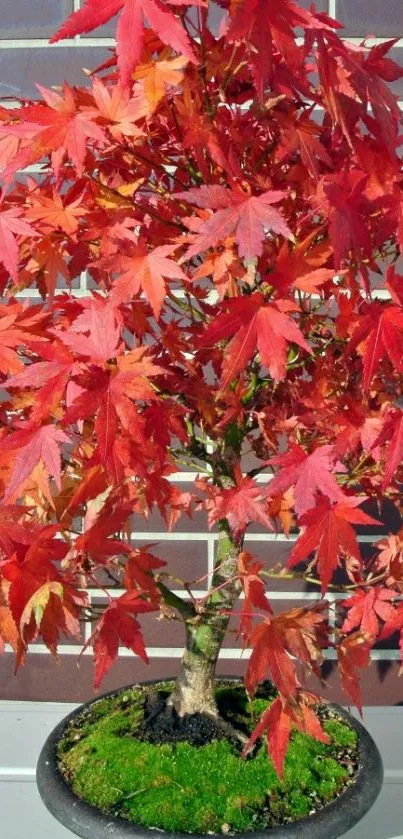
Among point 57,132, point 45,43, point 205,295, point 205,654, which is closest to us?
point 57,132

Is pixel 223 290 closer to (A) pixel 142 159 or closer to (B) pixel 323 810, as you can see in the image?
(A) pixel 142 159

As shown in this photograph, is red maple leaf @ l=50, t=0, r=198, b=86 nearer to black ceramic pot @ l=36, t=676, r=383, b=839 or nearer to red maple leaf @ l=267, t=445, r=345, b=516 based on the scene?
red maple leaf @ l=267, t=445, r=345, b=516

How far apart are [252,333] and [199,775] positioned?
0.50 metres

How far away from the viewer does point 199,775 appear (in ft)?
2.83

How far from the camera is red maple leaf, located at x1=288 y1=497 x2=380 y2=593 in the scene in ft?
2.16

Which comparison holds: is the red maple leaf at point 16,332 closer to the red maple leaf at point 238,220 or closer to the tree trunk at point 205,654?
the red maple leaf at point 238,220

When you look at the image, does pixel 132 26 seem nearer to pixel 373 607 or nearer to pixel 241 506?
pixel 241 506

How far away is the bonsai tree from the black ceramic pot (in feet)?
0.25

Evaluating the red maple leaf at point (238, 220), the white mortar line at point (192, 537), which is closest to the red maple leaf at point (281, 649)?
the red maple leaf at point (238, 220)


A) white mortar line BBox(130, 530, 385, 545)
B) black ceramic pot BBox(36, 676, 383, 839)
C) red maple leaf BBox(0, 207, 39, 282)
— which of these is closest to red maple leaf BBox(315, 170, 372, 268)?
red maple leaf BBox(0, 207, 39, 282)

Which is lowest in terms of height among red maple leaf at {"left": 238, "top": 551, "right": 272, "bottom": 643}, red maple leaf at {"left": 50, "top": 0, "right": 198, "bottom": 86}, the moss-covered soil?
the moss-covered soil

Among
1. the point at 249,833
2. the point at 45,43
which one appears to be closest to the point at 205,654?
the point at 249,833

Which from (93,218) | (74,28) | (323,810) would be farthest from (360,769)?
(74,28)

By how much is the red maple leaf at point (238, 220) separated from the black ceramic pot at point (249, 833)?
526mm
